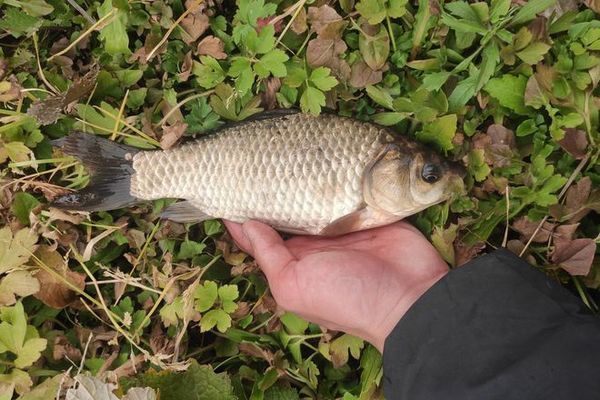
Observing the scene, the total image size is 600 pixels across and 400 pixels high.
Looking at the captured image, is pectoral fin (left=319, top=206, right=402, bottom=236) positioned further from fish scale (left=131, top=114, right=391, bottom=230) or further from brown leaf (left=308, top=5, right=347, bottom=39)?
brown leaf (left=308, top=5, right=347, bottom=39)

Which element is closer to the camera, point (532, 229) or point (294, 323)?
point (532, 229)

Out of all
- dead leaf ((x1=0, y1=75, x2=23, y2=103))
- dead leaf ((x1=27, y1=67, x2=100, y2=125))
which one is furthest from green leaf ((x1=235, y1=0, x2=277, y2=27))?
dead leaf ((x1=0, y1=75, x2=23, y2=103))

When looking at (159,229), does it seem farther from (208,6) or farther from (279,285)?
(208,6)

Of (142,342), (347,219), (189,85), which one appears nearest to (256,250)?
(347,219)

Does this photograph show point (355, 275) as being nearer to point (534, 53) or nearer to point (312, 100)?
point (312, 100)

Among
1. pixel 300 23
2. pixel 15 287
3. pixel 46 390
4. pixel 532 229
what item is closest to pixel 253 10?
pixel 300 23
